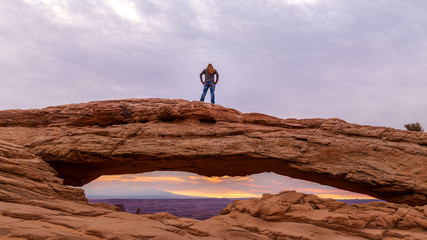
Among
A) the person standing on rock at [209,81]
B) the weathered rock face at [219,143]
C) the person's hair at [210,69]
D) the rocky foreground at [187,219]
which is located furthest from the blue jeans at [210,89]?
the rocky foreground at [187,219]

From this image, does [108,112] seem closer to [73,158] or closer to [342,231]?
[73,158]

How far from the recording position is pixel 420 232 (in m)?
12.8

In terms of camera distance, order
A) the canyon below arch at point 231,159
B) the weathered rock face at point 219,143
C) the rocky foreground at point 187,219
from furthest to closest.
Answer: the weathered rock face at point 219,143
the canyon below arch at point 231,159
the rocky foreground at point 187,219

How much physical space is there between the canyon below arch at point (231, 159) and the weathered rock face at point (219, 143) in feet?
0.22

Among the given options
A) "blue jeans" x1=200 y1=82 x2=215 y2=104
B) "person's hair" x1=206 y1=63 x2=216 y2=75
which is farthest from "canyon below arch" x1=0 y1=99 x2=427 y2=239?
"person's hair" x1=206 y1=63 x2=216 y2=75

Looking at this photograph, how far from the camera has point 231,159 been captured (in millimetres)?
17516

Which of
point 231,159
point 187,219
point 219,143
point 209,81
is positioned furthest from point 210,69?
point 187,219

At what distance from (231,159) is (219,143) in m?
1.42

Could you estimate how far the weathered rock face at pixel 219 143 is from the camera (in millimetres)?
16594

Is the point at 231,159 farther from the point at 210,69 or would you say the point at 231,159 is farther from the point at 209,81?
the point at 210,69

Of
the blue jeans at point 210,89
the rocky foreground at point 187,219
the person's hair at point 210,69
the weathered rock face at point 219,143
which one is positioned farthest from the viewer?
the blue jeans at point 210,89

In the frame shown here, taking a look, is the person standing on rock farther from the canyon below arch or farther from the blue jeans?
the canyon below arch

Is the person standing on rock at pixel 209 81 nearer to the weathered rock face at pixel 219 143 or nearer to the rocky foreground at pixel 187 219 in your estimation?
the weathered rock face at pixel 219 143

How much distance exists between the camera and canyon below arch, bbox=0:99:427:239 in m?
12.8
